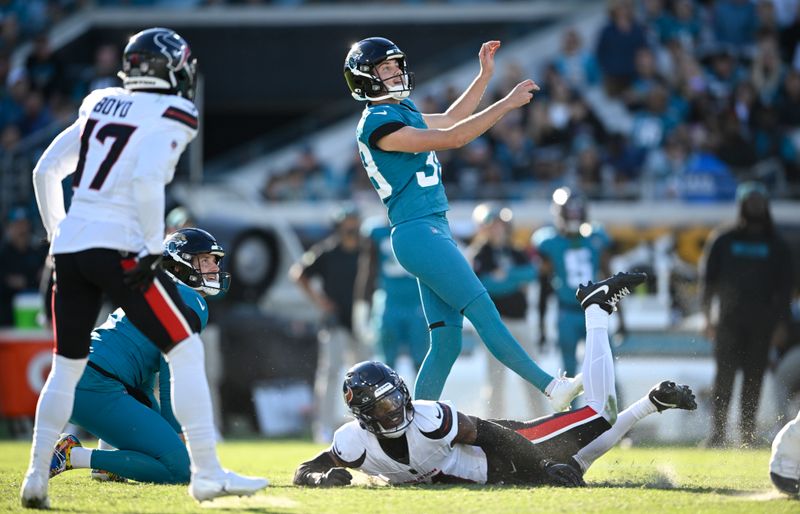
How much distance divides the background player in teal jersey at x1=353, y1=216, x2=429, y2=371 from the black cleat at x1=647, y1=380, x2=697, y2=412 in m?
4.71

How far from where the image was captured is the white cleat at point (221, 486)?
514 centimetres

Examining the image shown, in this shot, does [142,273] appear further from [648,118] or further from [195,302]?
[648,118]

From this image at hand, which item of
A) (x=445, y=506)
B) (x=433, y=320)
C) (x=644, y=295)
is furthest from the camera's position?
(x=644, y=295)

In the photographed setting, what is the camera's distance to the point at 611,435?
6.38m

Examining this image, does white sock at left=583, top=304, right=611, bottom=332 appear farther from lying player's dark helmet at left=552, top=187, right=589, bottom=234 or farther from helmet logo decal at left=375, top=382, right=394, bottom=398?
lying player's dark helmet at left=552, top=187, right=589, bottom=234

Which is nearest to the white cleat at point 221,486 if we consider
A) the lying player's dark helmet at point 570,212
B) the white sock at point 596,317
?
the white sock at point 596,317

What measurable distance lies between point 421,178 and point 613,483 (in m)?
1.89

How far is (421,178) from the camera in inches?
263

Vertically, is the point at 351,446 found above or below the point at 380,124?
below

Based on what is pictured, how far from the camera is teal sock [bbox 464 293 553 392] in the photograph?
6410mm

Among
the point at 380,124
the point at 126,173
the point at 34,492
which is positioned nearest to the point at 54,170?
the point at 126,173

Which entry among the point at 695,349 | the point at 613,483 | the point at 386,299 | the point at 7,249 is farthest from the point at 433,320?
the point at 7,249

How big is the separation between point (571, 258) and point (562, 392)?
4471 millimetres

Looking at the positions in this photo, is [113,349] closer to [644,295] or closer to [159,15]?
[644,295]
